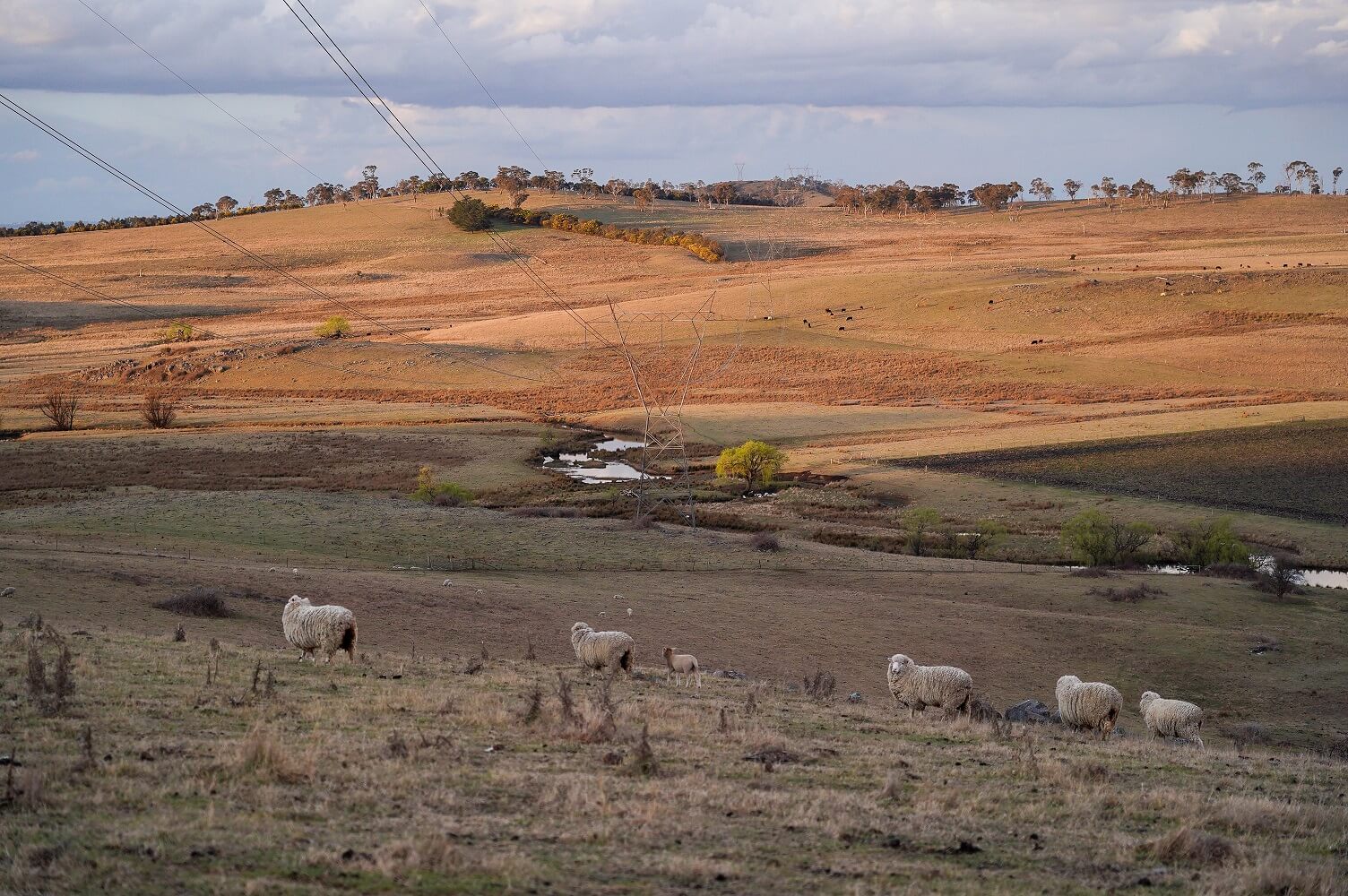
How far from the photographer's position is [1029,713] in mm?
21438

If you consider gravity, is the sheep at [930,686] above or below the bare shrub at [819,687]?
above

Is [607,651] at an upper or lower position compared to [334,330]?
lower

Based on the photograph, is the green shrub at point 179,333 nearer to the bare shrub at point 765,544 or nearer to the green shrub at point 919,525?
the green shrub at point 919,525

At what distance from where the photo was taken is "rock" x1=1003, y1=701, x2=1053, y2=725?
20844mm

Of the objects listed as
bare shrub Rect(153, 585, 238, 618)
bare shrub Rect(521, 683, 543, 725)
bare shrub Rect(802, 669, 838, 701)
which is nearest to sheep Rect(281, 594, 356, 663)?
bare shrub Rect(521, 683, 543, 725)

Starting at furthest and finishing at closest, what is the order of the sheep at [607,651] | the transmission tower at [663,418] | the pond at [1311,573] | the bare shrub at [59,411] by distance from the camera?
the bare shrub at [59,411] < the transmission tower at [663,418] < the pond at [1311,573] < the sheep at [607,651]

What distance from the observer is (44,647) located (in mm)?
17453

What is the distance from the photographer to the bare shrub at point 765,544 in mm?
45031

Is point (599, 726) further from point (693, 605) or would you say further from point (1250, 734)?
point (693, 605)

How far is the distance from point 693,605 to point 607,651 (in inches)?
520

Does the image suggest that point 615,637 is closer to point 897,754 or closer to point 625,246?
point 897,754

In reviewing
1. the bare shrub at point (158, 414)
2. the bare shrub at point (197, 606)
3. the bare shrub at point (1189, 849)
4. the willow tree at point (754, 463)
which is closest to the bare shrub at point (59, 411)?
the bare shrub at point (158, 414)

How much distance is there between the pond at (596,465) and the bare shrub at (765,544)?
20697 mm

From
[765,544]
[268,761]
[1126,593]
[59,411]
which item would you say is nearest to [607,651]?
[268,761]
